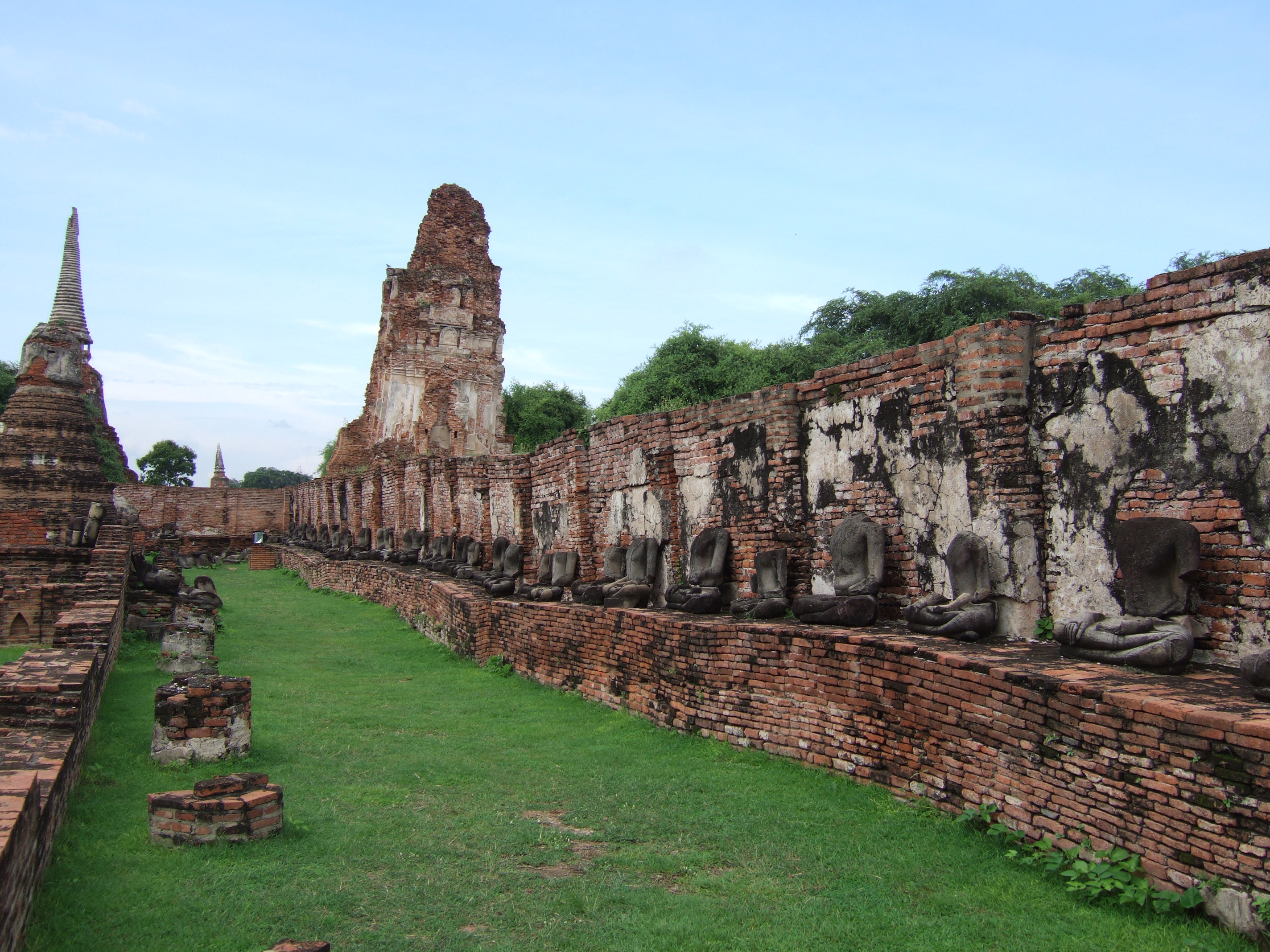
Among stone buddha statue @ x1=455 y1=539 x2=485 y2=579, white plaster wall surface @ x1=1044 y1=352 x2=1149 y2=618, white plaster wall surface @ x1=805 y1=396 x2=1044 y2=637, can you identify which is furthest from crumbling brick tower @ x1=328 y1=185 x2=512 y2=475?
white plaster wall surface @ x1=1044 y1=352 x2=1149 y2=618

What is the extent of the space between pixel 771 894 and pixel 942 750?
1.38m

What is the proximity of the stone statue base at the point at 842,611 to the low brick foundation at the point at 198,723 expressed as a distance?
3810 mm

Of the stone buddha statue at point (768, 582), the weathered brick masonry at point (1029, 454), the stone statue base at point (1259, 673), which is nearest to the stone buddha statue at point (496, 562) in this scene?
the weathered brick masonry at point (1029, 454)

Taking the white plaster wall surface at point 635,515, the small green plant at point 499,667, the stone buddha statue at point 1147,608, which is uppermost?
the white plaster wall surface at point 635,515

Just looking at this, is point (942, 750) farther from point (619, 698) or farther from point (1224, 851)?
point (619, 698)

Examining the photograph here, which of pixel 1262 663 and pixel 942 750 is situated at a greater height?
pixel 1262 663

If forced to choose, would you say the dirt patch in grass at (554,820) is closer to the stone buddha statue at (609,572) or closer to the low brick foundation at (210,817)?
the low brick foundation at (210,817)

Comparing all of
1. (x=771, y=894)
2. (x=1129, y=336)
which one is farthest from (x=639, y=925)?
(x=1129, y=336)

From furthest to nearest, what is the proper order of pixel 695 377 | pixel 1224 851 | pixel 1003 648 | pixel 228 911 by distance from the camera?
pixel 695 377 → pixel 1003 648 → pixel 228 911 → pixel 1224 851

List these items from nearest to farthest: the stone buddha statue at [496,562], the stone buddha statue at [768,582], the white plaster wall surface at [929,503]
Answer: the white plaster wall surface at [929,503], the stone buddha statue at [768,582], the stone buddha statue at [496,562]

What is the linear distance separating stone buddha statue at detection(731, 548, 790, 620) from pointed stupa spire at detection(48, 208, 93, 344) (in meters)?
23.2

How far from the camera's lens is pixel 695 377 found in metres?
24.7

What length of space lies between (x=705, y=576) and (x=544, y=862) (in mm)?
3956

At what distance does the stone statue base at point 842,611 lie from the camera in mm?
6250
